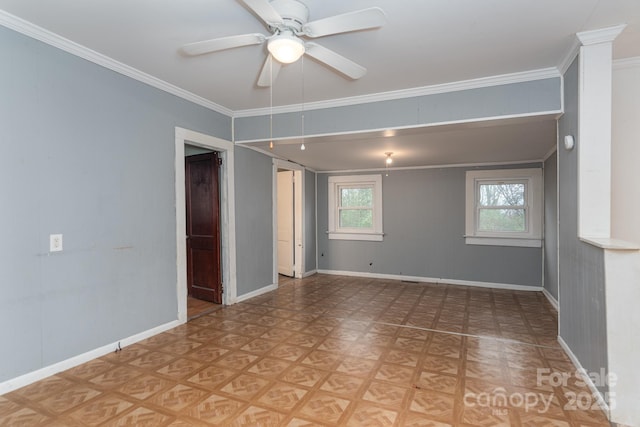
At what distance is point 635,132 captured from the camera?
2.76 metres

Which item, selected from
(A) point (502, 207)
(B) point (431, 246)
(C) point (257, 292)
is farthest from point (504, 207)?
(C) point (257, 292)

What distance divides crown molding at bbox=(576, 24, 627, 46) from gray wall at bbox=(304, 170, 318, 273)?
483 cm

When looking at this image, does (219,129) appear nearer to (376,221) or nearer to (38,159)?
(38,159)

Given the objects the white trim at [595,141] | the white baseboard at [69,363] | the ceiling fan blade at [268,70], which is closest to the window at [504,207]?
the white trim at [595,141]

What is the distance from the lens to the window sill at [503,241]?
561cm

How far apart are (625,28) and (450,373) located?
2.77 meters

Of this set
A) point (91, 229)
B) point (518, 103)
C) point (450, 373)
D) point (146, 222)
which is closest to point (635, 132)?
point (518, 103)

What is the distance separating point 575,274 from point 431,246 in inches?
151

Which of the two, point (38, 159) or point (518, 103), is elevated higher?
point (518, 103)

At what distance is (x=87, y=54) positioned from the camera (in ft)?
8.80

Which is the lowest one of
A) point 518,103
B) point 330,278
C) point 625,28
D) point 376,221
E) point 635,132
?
point 330,278

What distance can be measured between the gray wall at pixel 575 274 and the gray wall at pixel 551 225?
6.01 ft

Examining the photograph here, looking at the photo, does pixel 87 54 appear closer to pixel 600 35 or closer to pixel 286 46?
pixel 286 46

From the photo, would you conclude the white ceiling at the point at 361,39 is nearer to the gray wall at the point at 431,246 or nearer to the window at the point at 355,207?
the gray wall at the point at 431,246
